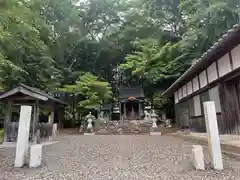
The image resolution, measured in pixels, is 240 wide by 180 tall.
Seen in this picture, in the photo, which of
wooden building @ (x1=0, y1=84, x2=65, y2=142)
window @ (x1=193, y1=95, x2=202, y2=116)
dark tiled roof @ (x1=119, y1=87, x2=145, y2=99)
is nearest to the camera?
wooden building @ (x1=0, y1=84, x2=65, y2=142)

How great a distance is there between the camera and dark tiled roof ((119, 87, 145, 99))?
1041 inches

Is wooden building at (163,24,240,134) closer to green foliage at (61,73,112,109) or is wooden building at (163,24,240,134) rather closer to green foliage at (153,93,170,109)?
green foliage at (61,73,112,109)

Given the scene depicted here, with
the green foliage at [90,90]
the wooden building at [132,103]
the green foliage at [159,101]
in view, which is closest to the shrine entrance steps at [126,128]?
the green foliage at [90,90]

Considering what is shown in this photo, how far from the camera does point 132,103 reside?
89.5 ft

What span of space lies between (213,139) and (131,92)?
73.5ft

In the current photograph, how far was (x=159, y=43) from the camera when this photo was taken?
74.9 feet

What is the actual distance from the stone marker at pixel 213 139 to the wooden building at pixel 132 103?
68.5ft

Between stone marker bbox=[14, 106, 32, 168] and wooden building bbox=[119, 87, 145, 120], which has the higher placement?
wooden building bbox=[119, 87, 145, 120]

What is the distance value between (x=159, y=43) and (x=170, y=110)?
23.7 ft

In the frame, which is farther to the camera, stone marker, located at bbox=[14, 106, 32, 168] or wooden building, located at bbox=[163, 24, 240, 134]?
wooden building, located at bbox=[163, 24, 240, 134]

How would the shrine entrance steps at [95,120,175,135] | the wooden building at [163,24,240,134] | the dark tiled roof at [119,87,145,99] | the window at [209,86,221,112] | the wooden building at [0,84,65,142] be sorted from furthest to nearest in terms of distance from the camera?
the dark tiled roof at [119,87,145,99] < the shrine entrance steps at [95,120,175,135] < the wooden building at [0,84,65,142] < the window at [209,86,221,112] < the wooden building at [163,24,240,134]

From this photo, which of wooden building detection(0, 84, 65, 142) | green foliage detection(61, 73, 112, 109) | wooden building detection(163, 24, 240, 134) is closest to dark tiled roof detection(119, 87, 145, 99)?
green foliage detection(61, 73, 112, 109)

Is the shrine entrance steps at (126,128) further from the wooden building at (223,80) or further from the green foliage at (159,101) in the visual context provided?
the wooden building at (223,80)

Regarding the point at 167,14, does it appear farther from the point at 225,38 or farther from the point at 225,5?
the point at 225,38
